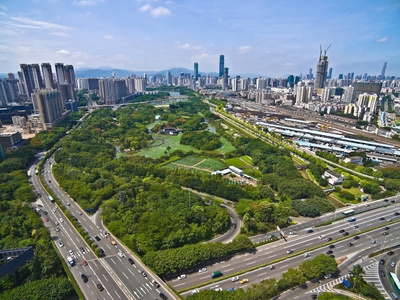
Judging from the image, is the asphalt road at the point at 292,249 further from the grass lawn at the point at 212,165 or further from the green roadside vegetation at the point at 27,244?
the grass lawn at the point at 212,165

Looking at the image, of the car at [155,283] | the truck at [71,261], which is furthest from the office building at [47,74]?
the car at [155,283]

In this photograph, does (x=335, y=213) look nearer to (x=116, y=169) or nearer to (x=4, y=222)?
(x=116, y=169)

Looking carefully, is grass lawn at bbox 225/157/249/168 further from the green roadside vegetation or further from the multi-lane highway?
the green roadside vegetation

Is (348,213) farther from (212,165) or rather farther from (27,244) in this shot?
(27,244)

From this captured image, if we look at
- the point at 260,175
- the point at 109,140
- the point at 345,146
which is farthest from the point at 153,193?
the point at 345,146

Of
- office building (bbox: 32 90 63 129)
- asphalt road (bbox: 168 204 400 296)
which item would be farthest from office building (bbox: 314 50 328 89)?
office building (bbox: 32 90 63 129)

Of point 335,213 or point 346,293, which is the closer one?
point 346,293

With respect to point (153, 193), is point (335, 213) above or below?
below
